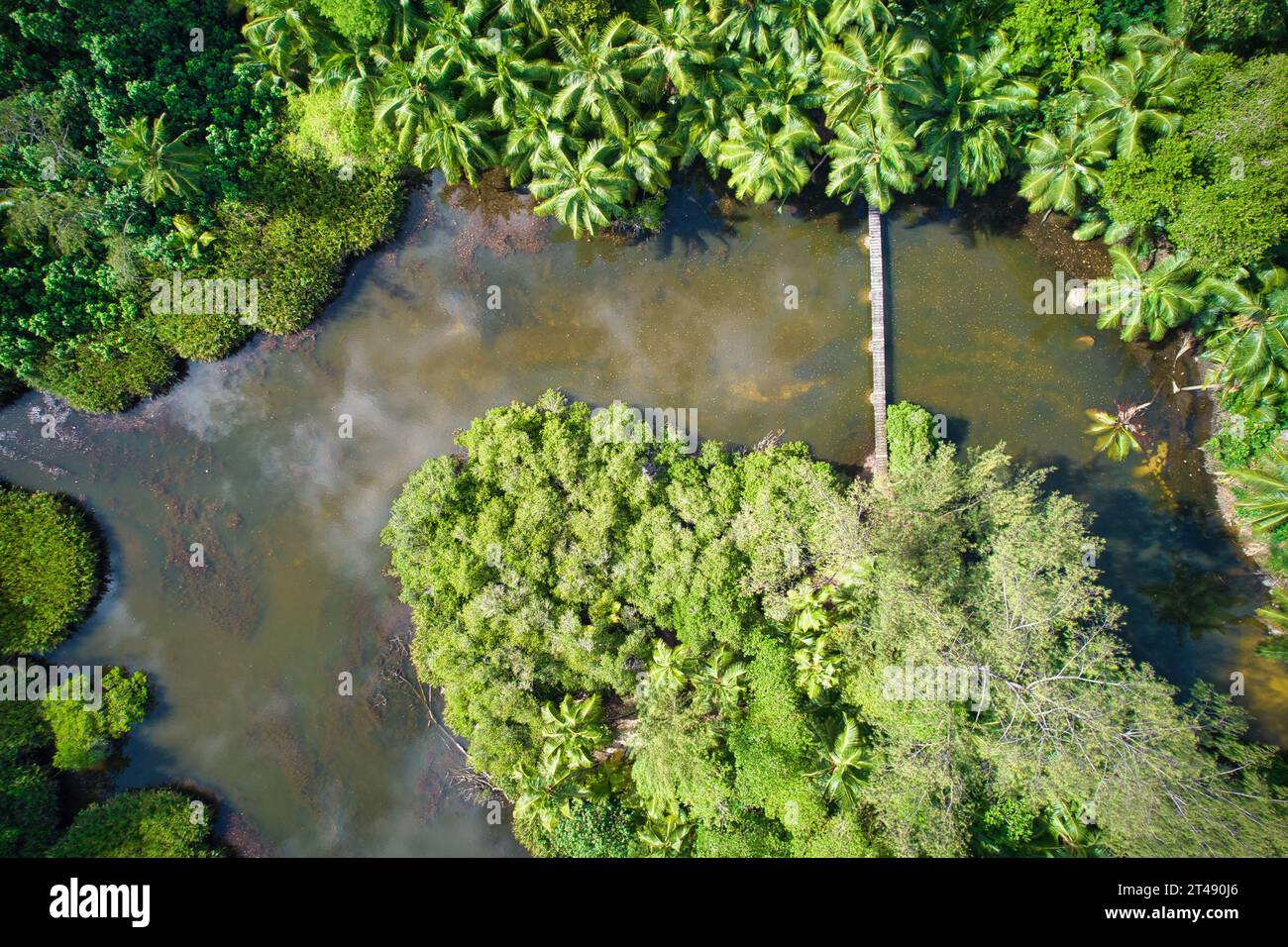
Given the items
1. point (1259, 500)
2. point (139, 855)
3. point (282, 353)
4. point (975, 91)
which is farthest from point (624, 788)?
point (975, 91)

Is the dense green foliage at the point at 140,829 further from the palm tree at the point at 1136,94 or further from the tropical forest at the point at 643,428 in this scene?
the palm tree at the point at 1136,94

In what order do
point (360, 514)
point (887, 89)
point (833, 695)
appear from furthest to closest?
point (360, 514), point (833, 695), point (887, 89)

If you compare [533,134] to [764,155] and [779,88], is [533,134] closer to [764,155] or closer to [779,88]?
[764,155]

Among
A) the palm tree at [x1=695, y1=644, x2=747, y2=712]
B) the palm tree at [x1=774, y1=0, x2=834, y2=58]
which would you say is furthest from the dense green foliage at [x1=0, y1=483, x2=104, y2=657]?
the palm tree at [x1=774, y1=0, x2=834, y2=58]

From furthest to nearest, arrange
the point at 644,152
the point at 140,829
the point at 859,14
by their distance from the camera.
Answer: the point at 140,829
the point at 644,152
the point at 859,14

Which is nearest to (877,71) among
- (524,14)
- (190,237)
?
(524,14)
